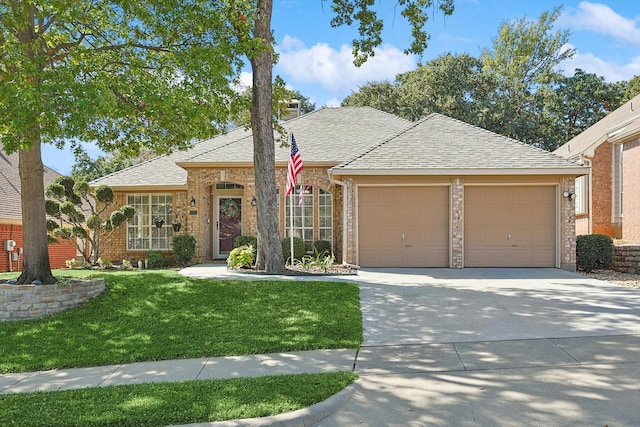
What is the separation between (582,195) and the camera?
64.3ft

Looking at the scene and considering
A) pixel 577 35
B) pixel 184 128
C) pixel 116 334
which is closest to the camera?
pixel 116 334

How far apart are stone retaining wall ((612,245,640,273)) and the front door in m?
11.9

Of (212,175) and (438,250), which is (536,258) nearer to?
(438,250)

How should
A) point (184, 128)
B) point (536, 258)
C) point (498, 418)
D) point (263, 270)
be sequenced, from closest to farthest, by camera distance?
point (498, 418) < point (184, 128) < point (263, 270) < point (536, 258)

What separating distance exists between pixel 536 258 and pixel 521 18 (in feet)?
96.5

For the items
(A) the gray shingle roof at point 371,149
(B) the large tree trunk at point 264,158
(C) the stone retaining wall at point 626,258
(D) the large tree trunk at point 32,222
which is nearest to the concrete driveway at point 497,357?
(B) the large tree trunk at point 264,158

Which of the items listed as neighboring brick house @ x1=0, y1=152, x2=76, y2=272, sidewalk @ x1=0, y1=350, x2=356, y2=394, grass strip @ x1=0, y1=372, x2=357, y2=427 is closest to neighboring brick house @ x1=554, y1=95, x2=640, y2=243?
sidewalk @ x1=0, y1=350, x2=356, y2=394

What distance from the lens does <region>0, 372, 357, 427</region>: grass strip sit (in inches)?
161

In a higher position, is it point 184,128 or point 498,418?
point 184,128

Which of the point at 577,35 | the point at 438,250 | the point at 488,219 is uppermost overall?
the point at 577,35

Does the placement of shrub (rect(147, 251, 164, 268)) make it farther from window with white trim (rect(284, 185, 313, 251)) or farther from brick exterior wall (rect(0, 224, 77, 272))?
brick exterior wall (rect(0, 224, 77, 272))

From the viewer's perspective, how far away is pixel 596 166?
1925 cm

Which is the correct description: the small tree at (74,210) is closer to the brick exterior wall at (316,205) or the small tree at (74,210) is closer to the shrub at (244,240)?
the brick exterior wall at (316,205)

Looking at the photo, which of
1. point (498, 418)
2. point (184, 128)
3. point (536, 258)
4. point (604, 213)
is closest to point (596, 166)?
point (604, 213)
